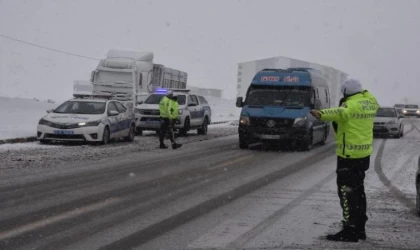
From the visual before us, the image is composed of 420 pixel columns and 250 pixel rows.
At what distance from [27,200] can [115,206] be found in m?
1.27

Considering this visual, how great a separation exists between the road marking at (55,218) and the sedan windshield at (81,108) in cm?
1121

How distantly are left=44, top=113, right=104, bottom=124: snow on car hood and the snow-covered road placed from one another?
2.59m

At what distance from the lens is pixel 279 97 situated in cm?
2030

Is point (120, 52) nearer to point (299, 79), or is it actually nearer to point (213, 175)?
point (299, 79)

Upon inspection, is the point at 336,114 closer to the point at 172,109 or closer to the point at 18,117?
the point at 172,109

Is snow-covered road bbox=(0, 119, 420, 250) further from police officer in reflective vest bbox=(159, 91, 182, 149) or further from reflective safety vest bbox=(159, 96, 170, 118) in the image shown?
reflective safety vest bbox=(159, 96, 170, 118)

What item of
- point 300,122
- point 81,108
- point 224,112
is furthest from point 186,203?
point 224,112

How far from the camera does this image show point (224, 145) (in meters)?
21.6

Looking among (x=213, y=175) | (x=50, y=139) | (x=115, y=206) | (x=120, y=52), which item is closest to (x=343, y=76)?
(x=120, y=52)

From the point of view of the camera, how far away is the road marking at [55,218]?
6.86m

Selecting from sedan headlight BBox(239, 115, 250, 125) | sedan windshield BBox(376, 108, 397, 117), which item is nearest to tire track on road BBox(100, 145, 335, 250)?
sedan headlight BBox(239, 115, 250, 125)

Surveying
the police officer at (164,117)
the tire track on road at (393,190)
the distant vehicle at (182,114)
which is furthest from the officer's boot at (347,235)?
the distant vehicle at (182,114)

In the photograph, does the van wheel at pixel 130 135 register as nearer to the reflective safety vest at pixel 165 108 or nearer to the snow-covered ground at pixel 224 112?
the reflective safety vest at pixel 165 108

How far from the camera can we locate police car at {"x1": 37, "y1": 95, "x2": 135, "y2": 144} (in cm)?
1892
